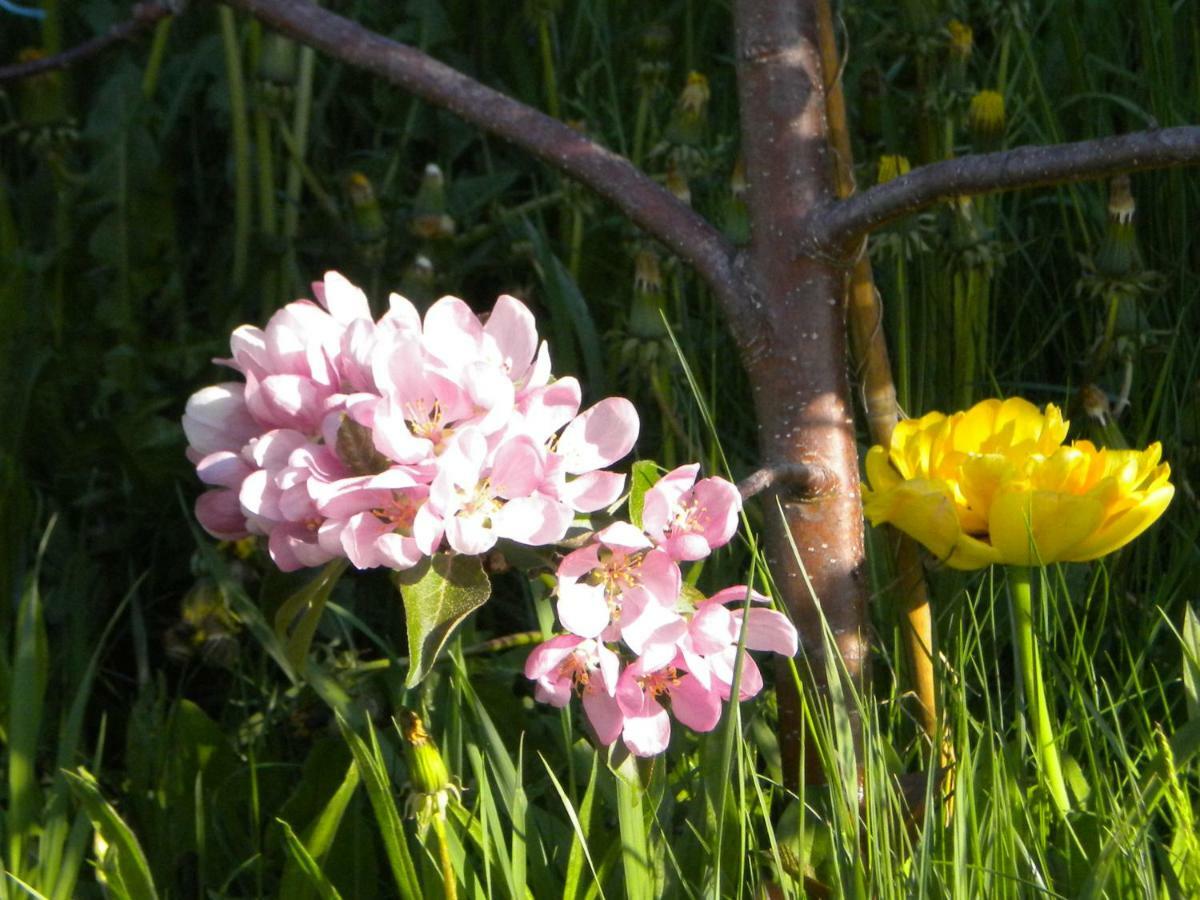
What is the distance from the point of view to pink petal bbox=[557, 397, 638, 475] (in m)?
0.73

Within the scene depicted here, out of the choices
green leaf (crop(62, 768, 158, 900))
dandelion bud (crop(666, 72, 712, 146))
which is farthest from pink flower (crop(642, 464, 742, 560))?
dandelion bud (crop(666, 72, 712, 146))

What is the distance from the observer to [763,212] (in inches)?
37.9

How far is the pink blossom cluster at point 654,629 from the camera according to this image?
0.71 m

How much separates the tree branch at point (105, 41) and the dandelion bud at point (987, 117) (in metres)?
0.67

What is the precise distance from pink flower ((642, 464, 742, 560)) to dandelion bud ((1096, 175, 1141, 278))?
656mm

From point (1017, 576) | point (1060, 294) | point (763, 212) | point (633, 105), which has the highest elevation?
point (633, 105)

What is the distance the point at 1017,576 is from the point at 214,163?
1594mm

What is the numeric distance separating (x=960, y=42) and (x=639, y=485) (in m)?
0.74

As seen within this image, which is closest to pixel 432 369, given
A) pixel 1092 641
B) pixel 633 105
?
pixel 1092 641

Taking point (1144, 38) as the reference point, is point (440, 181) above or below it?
below

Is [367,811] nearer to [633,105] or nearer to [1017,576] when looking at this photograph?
[1017,576]

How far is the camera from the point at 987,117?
4.05 feet

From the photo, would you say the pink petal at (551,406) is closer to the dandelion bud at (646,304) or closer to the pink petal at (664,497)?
the pink petal at (664,497)

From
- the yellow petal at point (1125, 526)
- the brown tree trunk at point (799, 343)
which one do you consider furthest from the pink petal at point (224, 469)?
the yellow petal at point (1125, 526)
